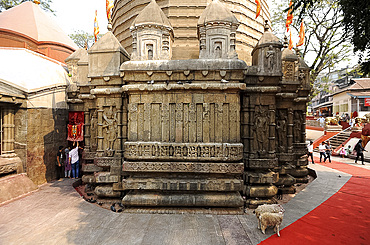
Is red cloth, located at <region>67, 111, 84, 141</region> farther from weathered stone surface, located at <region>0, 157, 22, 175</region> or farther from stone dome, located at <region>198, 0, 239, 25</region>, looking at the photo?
stone dome, located at <region>198, 0, 239, 25</region>

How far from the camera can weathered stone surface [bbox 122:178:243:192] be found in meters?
6.69

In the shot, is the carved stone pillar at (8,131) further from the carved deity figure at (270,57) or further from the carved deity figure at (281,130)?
the carved deity figure at (281,130)

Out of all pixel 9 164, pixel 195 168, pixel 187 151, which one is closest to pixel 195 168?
pixel 195 168

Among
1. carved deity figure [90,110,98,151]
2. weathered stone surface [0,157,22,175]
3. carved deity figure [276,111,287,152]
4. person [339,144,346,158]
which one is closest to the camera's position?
weathered stone surface [0,157,22,175]

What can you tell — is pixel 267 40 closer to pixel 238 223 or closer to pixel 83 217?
pixel 238 223

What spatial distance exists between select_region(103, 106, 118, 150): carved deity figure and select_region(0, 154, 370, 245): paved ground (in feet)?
7.61

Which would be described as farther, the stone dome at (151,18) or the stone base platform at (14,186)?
the stone base platform at (14,186)

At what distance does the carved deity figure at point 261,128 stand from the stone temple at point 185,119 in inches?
1.4

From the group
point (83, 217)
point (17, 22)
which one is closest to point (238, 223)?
point (83, 217)

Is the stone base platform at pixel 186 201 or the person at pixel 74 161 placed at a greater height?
the person at pixel 74 161

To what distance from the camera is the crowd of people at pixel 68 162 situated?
10492 mm

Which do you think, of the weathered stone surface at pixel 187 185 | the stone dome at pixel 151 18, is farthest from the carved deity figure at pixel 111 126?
the stone dome at pixel 151 18

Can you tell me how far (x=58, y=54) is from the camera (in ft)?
55.5

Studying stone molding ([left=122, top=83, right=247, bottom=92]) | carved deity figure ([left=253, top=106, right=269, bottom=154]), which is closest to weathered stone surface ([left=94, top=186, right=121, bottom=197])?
stone molding ([left=122, top=83, right=247, bottom=92])
